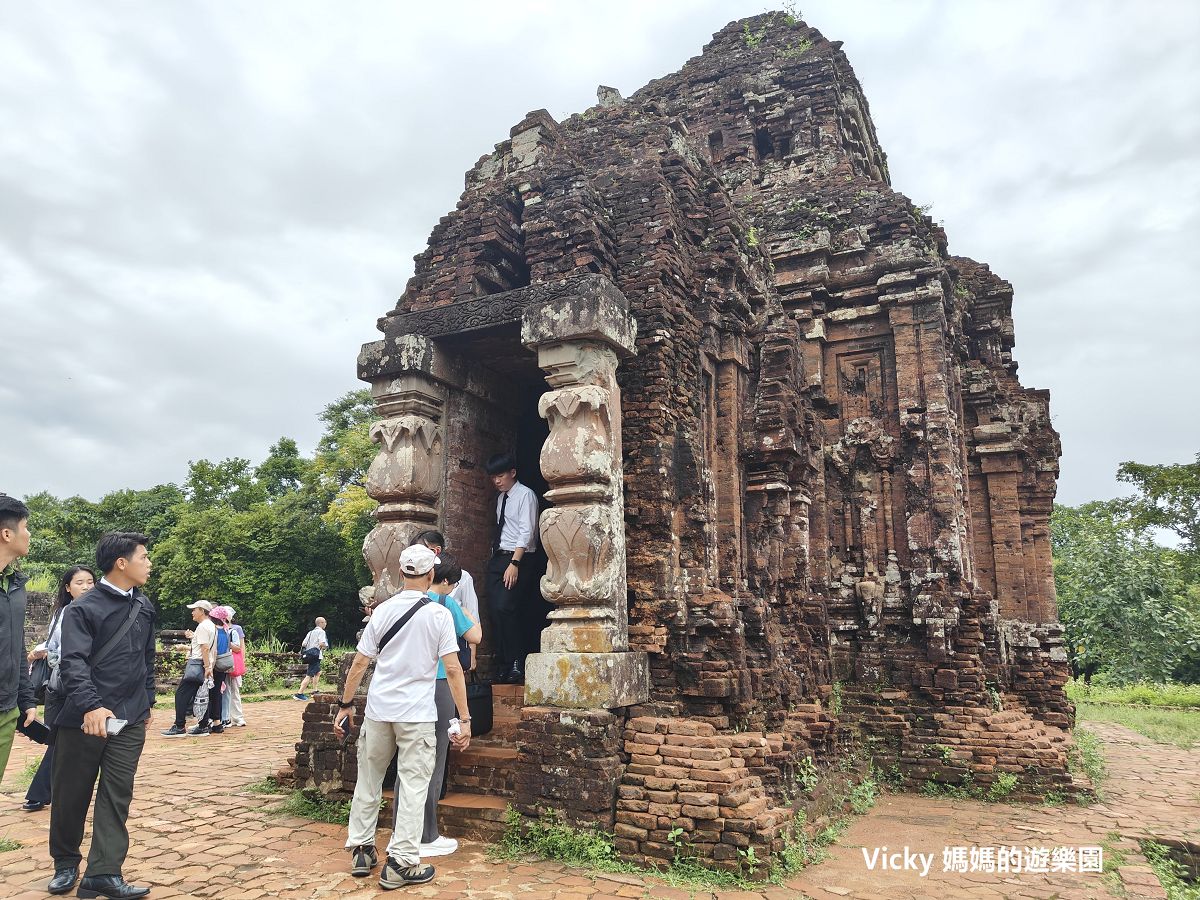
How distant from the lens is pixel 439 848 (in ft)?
17.1

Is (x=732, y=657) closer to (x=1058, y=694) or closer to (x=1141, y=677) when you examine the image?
(x=1058, y=694)

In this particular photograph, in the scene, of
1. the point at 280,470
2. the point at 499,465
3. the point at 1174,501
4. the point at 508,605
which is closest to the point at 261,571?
the point at 280,470

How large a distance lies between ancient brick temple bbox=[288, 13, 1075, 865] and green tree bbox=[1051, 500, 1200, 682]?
16951 millimetres

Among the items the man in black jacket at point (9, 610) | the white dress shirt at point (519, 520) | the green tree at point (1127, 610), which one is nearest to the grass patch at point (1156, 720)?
the green tree at point (1127, 610)

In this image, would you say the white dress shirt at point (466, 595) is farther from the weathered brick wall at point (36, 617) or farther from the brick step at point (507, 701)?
the weathered brick wall at point (36, 617)

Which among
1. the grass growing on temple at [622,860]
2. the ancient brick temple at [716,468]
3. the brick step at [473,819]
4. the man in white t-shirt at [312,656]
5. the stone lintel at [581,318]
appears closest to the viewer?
the grass growing on temple at [622,860]

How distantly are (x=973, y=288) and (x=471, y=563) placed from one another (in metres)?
12.4

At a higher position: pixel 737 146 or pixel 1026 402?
pixel 737 146

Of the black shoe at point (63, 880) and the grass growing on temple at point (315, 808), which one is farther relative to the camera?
the grass growing on temple at point (315, 808)

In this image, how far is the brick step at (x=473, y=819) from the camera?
5.54m

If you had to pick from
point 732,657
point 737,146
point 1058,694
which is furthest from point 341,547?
point 732,657

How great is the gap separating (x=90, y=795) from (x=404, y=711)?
1687mm

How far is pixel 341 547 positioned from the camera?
1300 inches

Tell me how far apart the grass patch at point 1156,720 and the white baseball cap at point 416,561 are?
46.8ft
